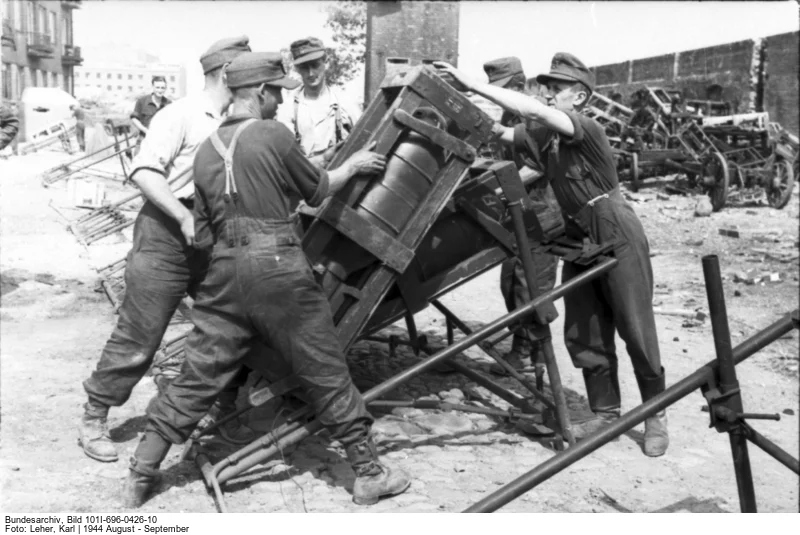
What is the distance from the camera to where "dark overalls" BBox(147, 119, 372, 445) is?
3520mm

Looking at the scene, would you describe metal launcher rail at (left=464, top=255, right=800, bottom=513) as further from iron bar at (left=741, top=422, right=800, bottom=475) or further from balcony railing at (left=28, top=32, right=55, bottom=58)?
balcony railing at (left=28, top=32, right=55, bottom=58)

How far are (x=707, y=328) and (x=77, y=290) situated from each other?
556 cm

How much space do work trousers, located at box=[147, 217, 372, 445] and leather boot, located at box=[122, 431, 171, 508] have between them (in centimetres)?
5

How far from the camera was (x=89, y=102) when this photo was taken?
595 inches

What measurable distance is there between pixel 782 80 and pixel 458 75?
1781 cm

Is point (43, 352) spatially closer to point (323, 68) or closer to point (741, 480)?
point (323, 68)

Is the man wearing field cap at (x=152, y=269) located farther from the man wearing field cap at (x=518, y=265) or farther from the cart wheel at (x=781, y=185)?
the cart wheel at (x=781, y=185)

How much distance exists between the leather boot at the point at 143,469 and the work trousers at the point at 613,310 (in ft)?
7.30

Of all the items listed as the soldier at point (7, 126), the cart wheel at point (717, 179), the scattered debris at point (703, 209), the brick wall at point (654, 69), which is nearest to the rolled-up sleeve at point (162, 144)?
the soldier at point (7, 126)

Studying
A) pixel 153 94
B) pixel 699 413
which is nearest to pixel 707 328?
pixel 699 413

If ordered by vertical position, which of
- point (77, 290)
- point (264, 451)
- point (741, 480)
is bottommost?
point (77, 290)

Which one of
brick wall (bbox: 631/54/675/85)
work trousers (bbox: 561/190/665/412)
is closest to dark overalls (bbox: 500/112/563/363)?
work trousers (bbox: 561/190/665/412)

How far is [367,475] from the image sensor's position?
12.4 feet

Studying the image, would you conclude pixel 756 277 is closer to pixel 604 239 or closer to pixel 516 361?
pixel 516 361
